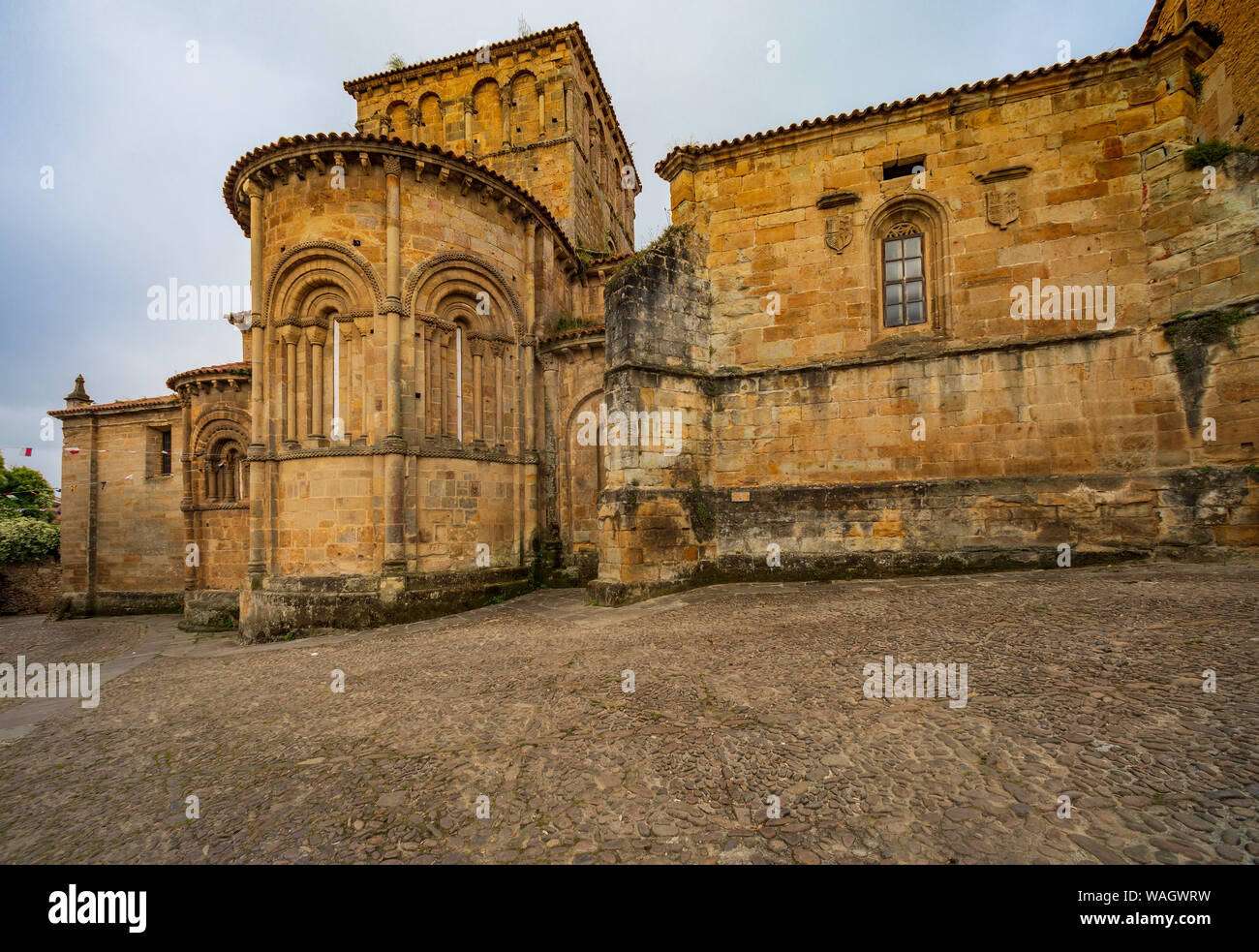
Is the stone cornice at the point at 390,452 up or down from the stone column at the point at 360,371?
down

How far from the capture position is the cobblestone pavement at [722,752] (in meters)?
2.38

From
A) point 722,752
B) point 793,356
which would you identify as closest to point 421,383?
point 793,356

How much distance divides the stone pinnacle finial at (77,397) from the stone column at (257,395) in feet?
45.4

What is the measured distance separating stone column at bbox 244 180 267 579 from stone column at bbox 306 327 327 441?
1.08 metres

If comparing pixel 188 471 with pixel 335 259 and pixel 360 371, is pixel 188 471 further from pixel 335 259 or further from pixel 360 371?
pixel 335 259

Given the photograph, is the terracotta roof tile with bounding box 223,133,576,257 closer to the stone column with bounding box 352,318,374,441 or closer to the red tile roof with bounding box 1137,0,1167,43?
the stone column with bounding box 352,318,374,441

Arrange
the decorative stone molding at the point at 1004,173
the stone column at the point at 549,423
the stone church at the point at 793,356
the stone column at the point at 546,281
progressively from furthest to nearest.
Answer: the stone column at the point at 546,281 → the stone column at the point at 549,423 → the decorative stone molding at the point at 1004,173 → the stone church at the point at 793,356

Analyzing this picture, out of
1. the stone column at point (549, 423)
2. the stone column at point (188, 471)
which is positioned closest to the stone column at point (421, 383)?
the stone column at point (549, 423)

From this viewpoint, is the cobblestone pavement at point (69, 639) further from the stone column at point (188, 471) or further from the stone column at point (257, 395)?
the stone column at point (257, 395)

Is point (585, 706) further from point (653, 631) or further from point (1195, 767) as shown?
point (1195, 767)

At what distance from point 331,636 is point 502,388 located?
20.5 ft

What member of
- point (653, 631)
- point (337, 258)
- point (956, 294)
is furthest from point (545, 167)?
point (653, 631)

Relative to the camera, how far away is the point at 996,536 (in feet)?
27.1

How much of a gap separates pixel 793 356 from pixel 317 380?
958 cm
